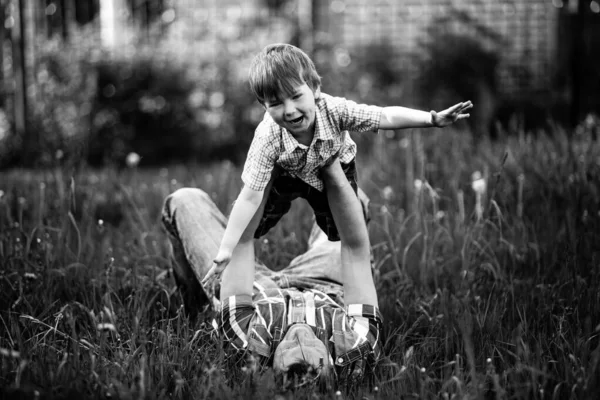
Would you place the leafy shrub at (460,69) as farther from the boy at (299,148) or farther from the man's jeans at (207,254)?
the boy at (299,148)

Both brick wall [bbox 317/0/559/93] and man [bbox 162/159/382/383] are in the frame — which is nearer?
man [bbox 162/159/382/383]

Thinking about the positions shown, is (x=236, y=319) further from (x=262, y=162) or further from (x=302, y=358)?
(x=262, y=162)

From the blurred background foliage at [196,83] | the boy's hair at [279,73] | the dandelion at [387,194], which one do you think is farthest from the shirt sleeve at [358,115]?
the blurred background foliage at [196,83]

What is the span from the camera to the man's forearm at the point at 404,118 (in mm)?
1762

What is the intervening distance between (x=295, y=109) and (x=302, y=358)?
0.62m

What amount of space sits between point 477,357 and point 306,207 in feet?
4.71

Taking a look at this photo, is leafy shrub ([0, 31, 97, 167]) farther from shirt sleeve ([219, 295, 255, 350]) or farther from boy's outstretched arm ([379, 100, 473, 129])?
boy's outstretched arm ([379, 100, 473, 129])

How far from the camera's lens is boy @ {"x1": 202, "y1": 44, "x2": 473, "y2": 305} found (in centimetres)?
171

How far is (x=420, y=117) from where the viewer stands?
1764 mm

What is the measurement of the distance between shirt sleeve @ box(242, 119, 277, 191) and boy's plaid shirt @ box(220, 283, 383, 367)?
0.33 metres

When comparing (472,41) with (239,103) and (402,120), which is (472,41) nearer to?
(239,103)

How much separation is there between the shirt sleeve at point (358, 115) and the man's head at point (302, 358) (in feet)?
1.85

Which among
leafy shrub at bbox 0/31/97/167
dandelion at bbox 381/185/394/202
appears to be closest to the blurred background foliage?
leafy shrub at bbox 0/31/97/167

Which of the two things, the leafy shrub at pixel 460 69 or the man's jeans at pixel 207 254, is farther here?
the leafy shrub at pixel 460 69
